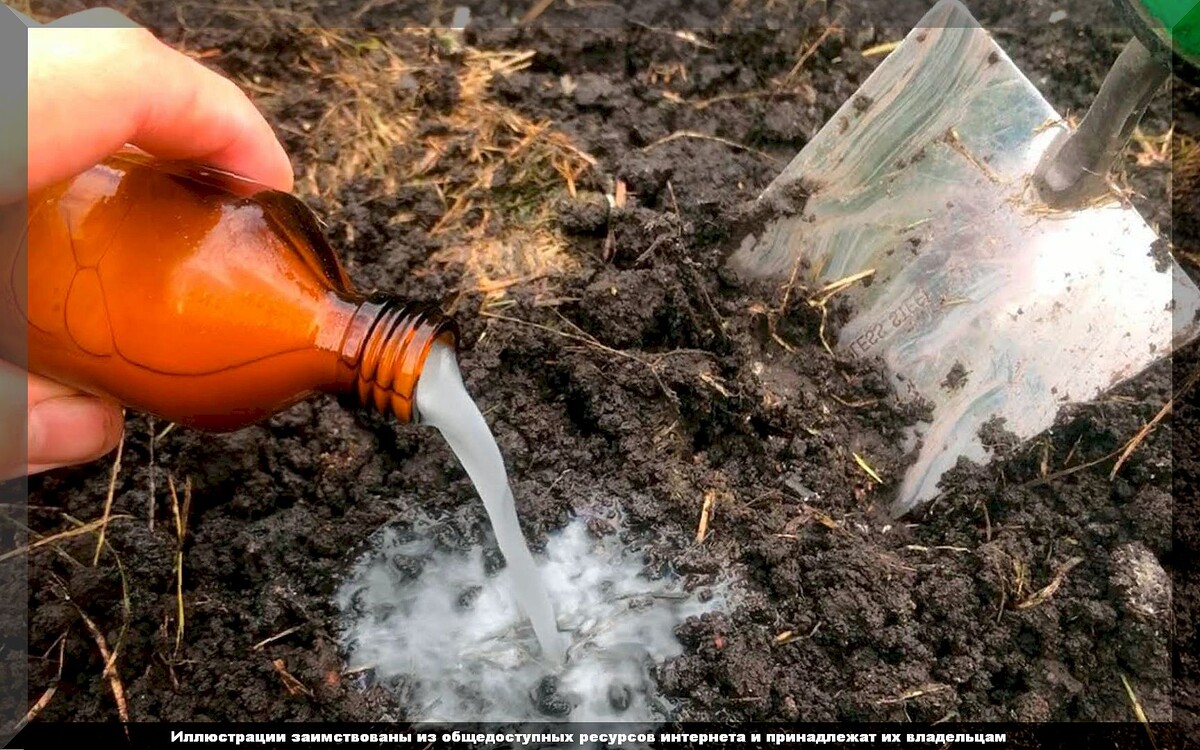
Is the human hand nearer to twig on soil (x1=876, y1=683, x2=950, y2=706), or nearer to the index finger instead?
the index finger

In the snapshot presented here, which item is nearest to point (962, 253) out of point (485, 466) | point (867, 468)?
point (867, 468)

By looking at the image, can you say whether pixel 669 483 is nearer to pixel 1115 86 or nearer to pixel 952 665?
pixel 952 665

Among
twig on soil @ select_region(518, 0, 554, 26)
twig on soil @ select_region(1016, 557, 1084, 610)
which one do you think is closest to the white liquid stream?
twig on soil @ select_region(1016, 557, 1084, 610)

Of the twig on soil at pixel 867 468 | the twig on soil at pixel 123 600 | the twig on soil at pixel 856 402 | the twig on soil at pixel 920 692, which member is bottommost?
the twig on soil at pixel 123 600

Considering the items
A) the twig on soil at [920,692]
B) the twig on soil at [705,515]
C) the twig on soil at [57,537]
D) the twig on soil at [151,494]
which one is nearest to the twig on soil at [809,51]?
the twig on soil at [705,515]

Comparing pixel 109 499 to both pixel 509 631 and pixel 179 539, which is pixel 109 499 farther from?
pixel 509 631

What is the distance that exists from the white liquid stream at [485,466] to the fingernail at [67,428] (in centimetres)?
37

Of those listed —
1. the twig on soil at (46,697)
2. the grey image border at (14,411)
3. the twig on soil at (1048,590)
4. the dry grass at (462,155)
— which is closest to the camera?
the grey image border at (14,411)

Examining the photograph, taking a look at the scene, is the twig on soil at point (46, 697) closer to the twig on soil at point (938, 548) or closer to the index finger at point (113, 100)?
the index finger at point (113, 100)

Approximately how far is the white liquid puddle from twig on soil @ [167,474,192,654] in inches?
7.9

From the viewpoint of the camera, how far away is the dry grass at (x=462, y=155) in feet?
5.07

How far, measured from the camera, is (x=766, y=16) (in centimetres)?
178

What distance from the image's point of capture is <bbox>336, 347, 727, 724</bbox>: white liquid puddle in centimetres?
128

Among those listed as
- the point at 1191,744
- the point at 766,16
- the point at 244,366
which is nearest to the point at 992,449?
the point at 1191,744
